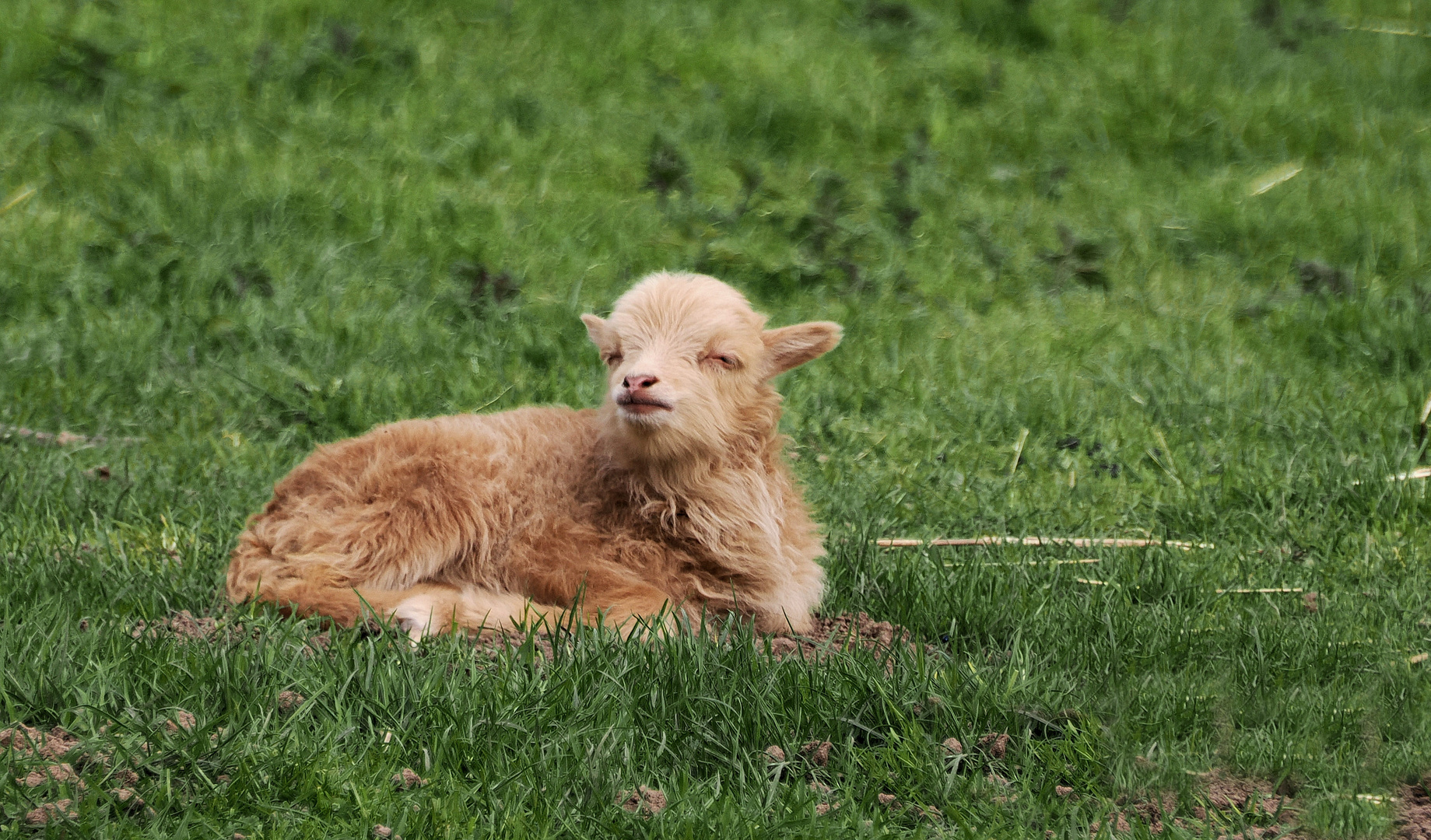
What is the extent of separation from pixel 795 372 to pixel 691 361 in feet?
9.44

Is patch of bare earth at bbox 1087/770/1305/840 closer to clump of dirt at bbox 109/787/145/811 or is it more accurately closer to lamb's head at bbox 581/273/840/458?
lamb's head at bbox 581/273/840/458

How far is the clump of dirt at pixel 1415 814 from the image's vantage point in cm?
299

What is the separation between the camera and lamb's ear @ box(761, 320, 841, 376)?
4.26 metres

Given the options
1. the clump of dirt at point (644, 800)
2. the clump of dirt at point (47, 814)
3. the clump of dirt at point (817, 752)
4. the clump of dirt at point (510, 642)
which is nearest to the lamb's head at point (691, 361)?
the clump of dirt at point (510, 642)

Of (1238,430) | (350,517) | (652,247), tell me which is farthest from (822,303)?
(350,517)

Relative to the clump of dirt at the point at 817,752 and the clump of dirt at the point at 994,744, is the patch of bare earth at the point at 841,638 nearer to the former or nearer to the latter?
the clump of dirt at the point at 817,752

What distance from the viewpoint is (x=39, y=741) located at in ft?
10.0

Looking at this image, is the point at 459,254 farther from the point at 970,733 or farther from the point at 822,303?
the point at 970,733

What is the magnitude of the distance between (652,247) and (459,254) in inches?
41.6

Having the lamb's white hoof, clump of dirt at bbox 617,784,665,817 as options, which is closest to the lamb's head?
the lamb's white hoof

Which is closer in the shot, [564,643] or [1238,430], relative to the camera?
[564,643]

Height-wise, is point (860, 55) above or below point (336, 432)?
above

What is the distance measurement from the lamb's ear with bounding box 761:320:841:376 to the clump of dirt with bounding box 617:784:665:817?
61.8 inches

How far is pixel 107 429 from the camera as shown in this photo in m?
6.14
